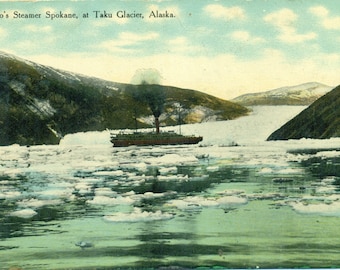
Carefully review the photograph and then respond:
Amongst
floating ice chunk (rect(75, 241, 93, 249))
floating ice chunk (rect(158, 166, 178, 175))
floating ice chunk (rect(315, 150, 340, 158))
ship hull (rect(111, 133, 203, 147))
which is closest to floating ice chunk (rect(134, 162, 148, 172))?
→ floating ice chunk (rect(158, 166, 178, 175))

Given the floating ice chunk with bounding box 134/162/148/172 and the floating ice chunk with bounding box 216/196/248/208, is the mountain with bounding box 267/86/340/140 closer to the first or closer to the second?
the floating ice chunk with bounding box 216/196/248/208

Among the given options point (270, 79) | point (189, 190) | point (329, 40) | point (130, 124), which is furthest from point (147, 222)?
point (329, 40)

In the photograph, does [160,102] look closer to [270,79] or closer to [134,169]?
[134,169]

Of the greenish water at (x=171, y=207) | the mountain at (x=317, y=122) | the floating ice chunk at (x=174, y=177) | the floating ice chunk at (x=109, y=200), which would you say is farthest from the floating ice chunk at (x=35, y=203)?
the mountain at (x=317, y=122)

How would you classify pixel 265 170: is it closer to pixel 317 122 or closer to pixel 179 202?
pixel 317 122

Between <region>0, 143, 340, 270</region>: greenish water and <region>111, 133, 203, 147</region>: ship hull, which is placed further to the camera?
<region>111, 133, 203, 147</region>: ship hull
